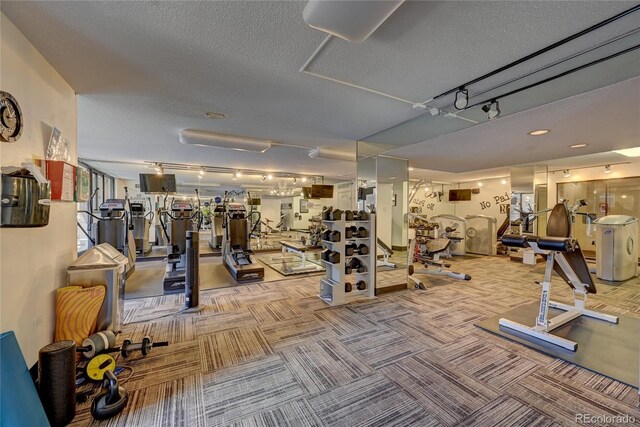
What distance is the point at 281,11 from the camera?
1.68 metres

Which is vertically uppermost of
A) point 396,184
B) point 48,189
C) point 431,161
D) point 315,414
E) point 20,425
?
point 431,161

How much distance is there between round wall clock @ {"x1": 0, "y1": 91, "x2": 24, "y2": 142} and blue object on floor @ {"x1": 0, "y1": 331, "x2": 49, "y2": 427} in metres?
1.29

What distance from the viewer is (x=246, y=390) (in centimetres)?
205

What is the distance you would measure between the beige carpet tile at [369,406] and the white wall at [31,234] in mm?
2248

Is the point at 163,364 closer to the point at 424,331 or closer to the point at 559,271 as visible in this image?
the point at 424,331

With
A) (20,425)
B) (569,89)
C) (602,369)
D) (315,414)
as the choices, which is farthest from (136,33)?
(602,369)

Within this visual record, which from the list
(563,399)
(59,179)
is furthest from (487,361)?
(59,179)

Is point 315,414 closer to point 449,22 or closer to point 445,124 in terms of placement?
point 449,22

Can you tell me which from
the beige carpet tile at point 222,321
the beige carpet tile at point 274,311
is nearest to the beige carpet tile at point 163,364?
the beige carpet tile at point 222,321

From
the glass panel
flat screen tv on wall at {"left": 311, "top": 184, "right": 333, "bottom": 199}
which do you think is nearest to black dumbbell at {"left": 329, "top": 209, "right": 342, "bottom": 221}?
flat screen tv on wall at {"left": 311, "top": 184, "right": 333, "bottom": 199}

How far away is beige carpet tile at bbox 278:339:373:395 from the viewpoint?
215 cm

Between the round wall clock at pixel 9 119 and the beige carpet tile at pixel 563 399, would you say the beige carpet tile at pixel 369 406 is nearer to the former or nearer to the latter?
the beige carpet tile at pixel 563 399

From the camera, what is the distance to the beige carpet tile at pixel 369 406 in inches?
69.0

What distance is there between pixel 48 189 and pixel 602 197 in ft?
38.6
